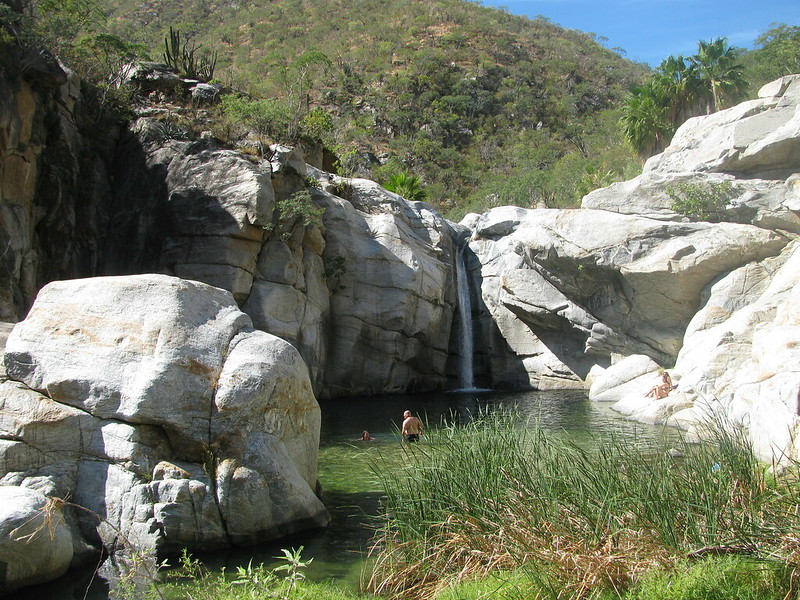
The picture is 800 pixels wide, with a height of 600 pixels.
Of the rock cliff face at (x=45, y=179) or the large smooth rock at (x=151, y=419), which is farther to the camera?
the rock cliff face at (x=45, y=179)

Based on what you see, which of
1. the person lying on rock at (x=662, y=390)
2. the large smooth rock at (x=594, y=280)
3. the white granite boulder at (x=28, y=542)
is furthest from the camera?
the large smooth rock at (x=594, y=280)

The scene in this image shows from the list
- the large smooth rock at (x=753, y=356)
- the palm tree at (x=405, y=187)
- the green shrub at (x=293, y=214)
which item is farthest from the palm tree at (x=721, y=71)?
the green shrub at (x=293, y=214)

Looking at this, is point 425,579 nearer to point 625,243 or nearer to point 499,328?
point 625,243

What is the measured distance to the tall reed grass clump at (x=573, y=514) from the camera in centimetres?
552

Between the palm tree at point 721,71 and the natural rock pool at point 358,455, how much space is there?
18.4m

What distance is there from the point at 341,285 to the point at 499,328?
871cm

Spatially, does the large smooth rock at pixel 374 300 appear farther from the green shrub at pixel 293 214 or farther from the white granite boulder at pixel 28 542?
the white granite boulder at pixel 28 542

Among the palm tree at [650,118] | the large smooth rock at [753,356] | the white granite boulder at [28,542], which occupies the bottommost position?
the white granite boulder at [28,542]

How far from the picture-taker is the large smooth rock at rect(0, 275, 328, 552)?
28.3 feet

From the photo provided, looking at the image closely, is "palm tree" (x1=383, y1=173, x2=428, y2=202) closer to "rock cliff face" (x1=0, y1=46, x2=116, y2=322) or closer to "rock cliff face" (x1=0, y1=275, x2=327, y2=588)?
"rock cliff face" (x1=0, y1=46, x2=116, y2=322)

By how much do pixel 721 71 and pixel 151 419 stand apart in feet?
114

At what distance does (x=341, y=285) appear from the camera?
2753 cm

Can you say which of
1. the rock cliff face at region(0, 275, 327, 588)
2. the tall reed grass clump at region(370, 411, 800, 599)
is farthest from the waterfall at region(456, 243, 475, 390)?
the tall reed grass clump at region(370, 411, 800, 599)

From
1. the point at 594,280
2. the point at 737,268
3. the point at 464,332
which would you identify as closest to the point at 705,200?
the point at 737,268
